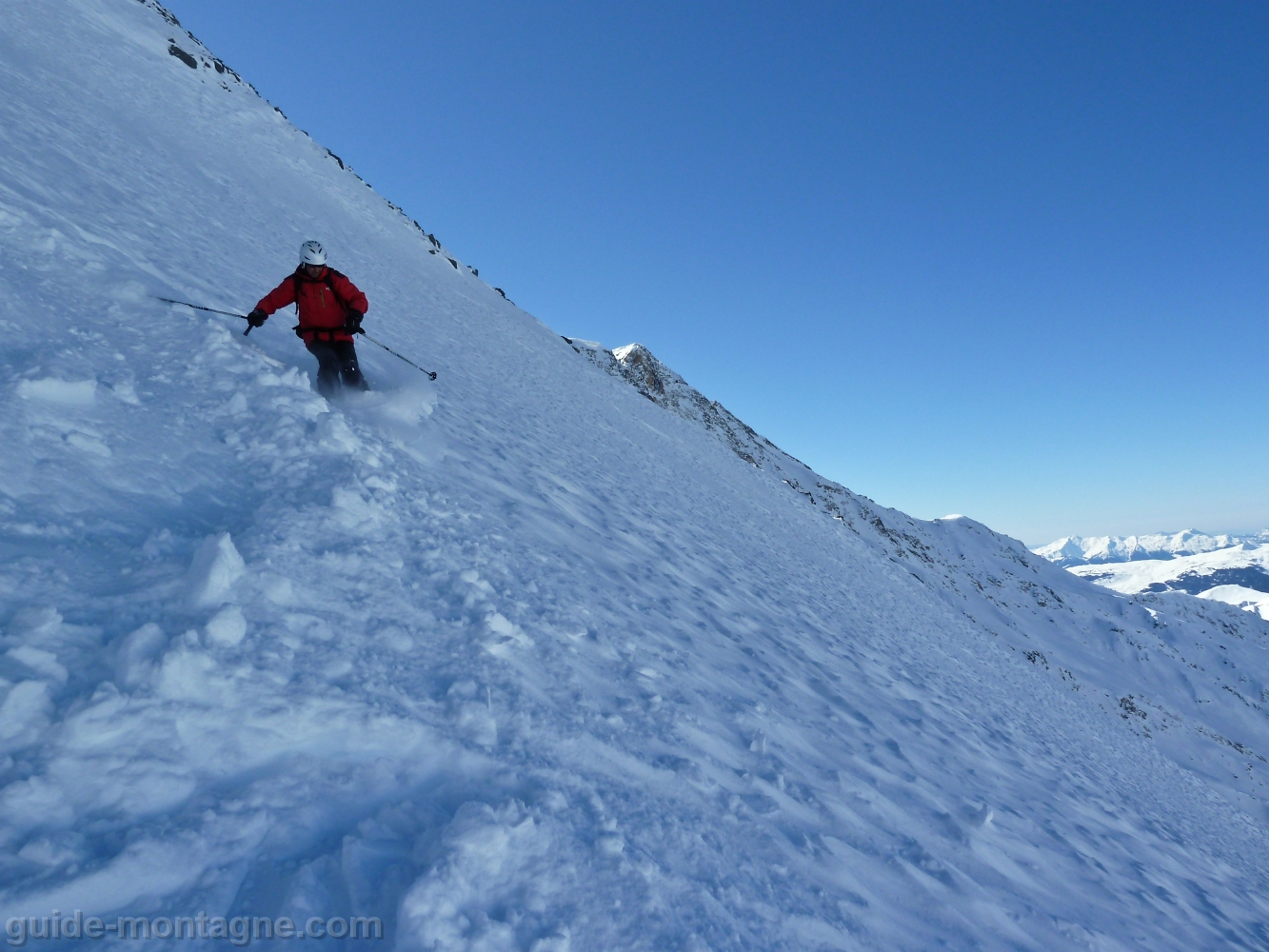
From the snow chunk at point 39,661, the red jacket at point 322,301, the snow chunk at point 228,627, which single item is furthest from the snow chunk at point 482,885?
the red jacket at point 322,301

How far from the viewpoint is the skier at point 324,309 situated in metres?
6.50

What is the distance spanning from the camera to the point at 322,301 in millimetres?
6566

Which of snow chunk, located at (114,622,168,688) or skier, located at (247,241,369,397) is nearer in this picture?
snow chunk, located at (114,622,168,688)

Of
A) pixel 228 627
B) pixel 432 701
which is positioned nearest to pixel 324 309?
pixel 228 627

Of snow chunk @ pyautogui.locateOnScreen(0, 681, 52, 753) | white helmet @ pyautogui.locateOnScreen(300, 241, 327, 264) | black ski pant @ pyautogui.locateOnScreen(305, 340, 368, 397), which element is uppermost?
white helmet @ pyautogui.locateOnScreen(300, 241, 327, 264)

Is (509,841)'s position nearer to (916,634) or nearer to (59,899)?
(59,899)

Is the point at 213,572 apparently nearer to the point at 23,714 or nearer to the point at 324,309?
the point at 23,714

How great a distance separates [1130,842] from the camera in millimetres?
5887

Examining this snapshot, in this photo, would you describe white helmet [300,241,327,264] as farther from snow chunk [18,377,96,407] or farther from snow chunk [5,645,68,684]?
snow chunk [5,645,68,684]

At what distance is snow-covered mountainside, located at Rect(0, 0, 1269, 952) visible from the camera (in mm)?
2184

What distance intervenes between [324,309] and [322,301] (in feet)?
0.31

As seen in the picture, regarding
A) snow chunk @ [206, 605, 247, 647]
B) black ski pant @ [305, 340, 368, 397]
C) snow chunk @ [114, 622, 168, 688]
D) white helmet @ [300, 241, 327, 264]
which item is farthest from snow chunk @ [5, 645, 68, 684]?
white helmet @ [300, 241, 327, 264]

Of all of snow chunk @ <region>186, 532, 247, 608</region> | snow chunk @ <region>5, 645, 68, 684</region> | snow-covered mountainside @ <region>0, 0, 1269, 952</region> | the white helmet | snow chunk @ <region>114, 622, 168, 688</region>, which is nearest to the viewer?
snow-covered mountainside @ <region>0, 0, 1269, 952</region>

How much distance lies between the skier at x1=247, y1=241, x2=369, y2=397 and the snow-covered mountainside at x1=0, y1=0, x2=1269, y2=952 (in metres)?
0.49
